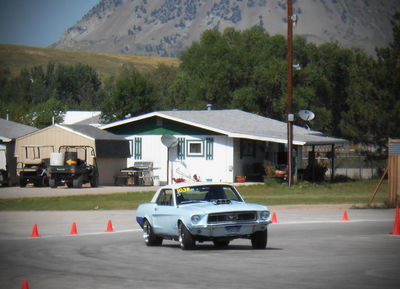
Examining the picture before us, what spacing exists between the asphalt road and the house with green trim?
28178 mm

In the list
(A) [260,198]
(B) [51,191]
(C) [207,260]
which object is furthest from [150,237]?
(B) [51,191]

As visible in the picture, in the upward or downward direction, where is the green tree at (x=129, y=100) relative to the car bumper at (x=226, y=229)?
upward

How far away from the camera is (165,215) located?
2106cm

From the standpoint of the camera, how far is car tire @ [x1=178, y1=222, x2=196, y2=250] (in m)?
20.0

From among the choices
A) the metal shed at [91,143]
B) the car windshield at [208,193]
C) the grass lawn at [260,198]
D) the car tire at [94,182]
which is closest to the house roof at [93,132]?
the metal shed at [91,143]

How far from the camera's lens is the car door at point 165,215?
68.0ft

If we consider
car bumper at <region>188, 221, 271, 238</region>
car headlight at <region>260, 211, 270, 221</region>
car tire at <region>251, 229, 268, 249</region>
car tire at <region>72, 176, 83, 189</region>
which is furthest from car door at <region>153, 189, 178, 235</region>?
car tire at <region>72, 176, 83, 189</region>

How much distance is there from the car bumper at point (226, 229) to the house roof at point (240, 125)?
110ft

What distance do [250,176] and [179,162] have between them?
467 centimetres

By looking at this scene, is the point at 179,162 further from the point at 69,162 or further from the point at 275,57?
the point at 275,57

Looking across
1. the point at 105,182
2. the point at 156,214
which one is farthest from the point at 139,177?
the point at 156,214

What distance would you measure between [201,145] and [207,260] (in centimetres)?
3997

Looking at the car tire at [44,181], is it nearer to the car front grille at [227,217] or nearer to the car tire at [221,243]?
the car tire at [221,243]

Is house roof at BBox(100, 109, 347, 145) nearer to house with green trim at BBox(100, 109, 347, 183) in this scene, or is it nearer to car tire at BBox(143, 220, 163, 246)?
house with green trim at BBox(100, 109, 347, 183)
